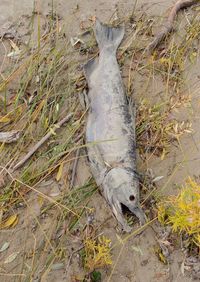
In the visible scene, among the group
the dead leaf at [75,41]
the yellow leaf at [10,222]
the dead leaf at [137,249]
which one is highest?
the dead leaf at [75,41]

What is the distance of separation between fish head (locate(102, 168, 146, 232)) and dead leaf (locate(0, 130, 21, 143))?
76 centimetres

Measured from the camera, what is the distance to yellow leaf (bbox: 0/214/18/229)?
3.63m

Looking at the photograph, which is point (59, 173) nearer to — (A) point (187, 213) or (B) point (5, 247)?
(B) point (5, 247)

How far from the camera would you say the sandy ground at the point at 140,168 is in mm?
3533

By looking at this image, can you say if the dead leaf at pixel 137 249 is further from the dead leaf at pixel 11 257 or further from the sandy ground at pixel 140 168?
the dead leaf at pixel 11 257

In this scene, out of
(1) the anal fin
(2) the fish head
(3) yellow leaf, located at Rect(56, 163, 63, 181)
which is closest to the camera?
(2) the fish head

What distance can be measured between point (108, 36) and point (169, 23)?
61cm

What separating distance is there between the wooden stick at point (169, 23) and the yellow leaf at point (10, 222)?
1.90 meters

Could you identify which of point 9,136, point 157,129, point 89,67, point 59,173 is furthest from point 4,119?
point 157,129

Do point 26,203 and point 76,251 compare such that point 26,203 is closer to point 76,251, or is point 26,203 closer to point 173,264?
point 76,251

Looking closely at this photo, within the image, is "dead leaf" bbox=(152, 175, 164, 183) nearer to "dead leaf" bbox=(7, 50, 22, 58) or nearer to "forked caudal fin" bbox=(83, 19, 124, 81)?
"forked caudal fin" bbox=(83, 19, 124, 81)

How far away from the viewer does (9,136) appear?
401 cm

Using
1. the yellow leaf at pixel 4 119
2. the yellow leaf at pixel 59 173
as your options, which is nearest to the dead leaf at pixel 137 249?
the yellow leaf at pixel 59 173

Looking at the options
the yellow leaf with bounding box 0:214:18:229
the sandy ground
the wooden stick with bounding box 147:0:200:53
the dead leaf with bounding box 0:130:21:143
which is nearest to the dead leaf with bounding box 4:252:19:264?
the sandy ground
